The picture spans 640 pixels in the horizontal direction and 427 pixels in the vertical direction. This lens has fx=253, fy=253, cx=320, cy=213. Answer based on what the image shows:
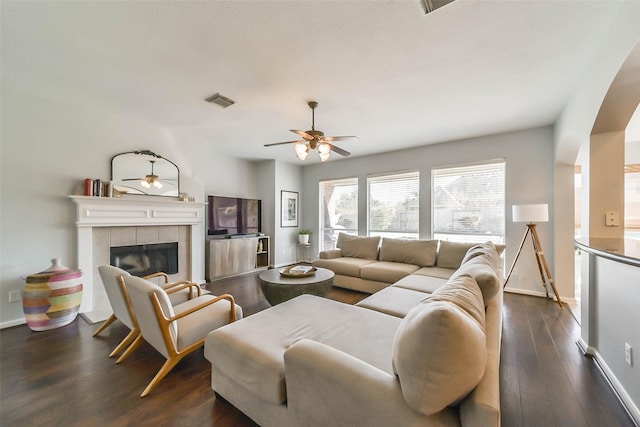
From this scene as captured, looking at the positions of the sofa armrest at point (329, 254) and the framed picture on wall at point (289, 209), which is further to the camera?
the framed picture on wall at point (289, 209)

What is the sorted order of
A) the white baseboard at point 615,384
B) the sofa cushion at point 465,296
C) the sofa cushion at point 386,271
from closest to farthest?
1. the sofa cushion at point 465,296
2. the white baseboard at point 615,384
3. the sofa cushion at point 386,271

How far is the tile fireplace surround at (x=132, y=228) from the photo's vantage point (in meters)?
3.16

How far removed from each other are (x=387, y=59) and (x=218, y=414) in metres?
2.87

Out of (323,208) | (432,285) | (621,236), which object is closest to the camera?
(621,236)

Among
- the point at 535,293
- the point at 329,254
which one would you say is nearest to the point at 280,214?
the point at 329,254

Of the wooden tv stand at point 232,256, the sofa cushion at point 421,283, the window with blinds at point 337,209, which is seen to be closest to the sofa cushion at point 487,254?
the sofa cushion at point 421,283

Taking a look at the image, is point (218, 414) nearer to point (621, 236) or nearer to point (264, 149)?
point (621, 236)

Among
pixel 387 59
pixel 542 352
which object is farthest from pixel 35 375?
pixel 542 352

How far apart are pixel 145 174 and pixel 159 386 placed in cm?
308

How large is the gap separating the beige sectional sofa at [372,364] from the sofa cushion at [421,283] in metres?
0.89

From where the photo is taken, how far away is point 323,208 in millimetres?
6199

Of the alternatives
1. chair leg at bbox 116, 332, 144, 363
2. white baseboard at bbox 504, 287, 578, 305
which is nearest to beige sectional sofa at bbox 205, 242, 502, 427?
chair leg at bbox 116, 332, 144, 363

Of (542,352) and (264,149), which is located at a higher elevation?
(264,149)

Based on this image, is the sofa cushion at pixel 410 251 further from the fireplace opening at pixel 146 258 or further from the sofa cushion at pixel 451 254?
the fireplace opening at pixel 146 258
